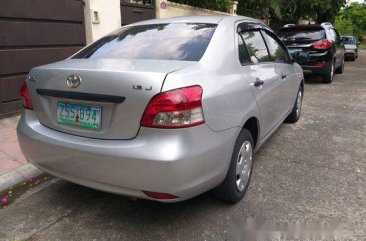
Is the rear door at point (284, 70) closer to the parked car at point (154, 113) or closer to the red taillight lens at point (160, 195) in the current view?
the parked car at point (154, 113)

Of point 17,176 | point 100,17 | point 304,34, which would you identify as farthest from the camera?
point 304,34

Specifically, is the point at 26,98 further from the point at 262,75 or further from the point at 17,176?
the point at 262,75

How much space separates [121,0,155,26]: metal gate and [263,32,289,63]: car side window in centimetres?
442

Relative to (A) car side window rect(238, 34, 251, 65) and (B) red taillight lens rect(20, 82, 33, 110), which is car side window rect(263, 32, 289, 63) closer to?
(A) car side window rect(238, 34, 251, 65)

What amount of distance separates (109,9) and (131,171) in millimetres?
5784

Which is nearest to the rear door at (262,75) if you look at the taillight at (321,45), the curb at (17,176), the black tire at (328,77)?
the curb at (17,176)

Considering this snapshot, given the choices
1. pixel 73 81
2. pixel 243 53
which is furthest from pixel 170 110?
pixel 243 53

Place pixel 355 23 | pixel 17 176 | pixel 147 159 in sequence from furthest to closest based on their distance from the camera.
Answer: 1. pixel 355 23
2. pixel 17 176
3. pixel 147 159

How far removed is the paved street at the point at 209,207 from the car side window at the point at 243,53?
1189 millimetres

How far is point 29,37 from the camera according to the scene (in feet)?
19.4

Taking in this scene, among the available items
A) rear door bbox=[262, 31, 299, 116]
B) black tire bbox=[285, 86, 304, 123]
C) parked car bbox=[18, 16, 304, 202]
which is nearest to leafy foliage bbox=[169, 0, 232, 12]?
black tire bbox=[285, 86, 304, 123]

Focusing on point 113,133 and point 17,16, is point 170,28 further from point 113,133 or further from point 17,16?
point 17,16

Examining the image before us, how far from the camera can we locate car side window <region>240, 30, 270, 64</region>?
11.6 ft

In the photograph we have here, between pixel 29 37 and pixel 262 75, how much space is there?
405 centimetres
